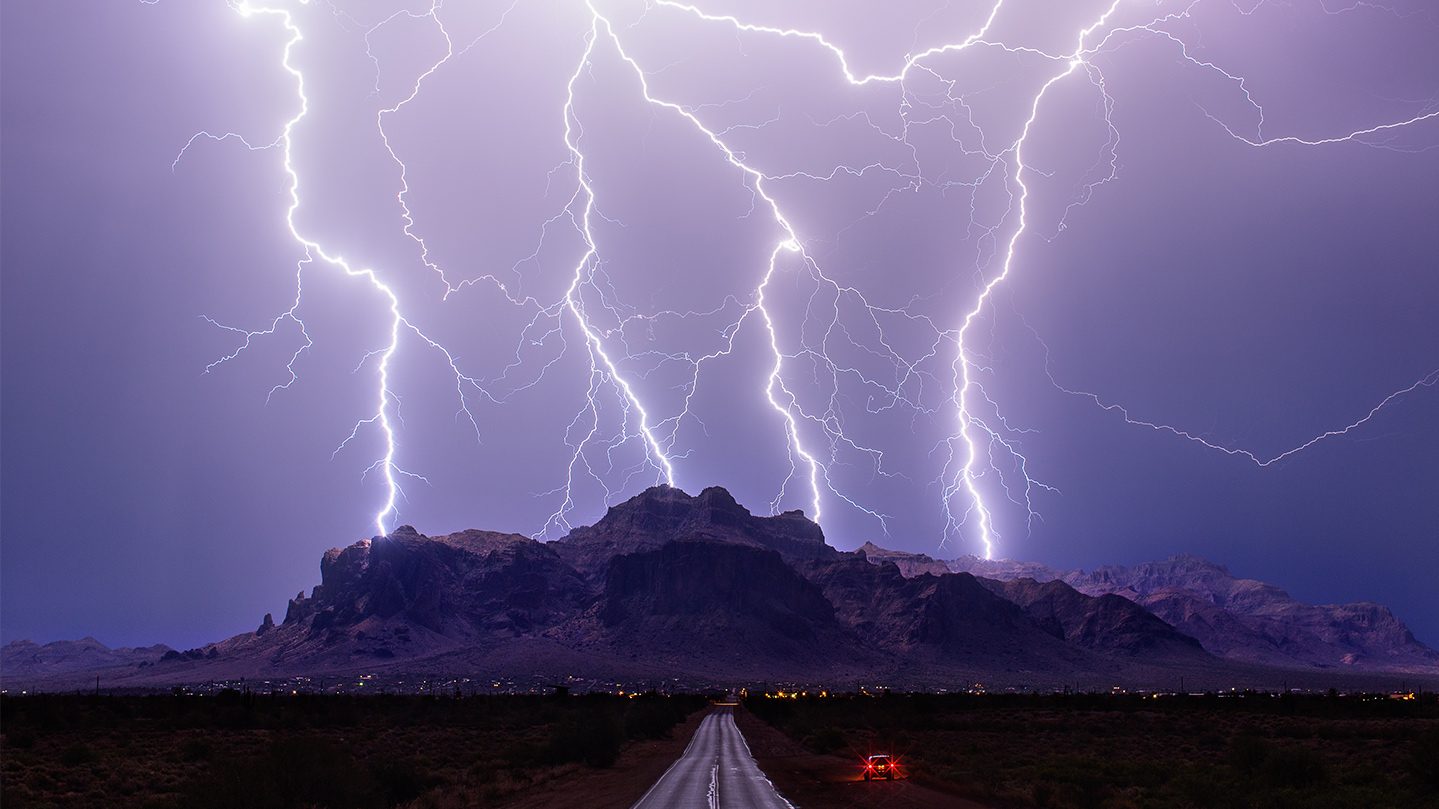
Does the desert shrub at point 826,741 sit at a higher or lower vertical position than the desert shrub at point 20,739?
lower

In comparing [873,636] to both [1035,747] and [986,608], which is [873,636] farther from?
[1035,747]

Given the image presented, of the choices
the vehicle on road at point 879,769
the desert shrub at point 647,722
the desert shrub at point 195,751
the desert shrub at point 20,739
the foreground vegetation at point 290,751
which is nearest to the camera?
the foreground vegetation at point 290,751

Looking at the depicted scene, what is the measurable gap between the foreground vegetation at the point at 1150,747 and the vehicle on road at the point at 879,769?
0.84 m

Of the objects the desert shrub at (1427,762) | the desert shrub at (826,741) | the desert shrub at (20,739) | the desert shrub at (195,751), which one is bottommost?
the desert shrub at (826,741)

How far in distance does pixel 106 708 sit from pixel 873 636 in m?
157

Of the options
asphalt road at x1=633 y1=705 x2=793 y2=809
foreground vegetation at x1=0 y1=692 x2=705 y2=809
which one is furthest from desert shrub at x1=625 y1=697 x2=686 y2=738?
asphalt road at x1=633 y1=705 x2=793 y2=809

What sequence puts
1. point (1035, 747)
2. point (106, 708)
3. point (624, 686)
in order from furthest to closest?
1. point (624, 686)
2. point (106, 708)
3. point (1035, 747)

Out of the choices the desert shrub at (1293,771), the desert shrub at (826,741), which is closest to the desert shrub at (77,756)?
the desert shrub at (826,741)

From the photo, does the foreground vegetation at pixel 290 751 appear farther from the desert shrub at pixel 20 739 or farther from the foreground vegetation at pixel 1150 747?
the foreground vegetation at pixel 1150 747

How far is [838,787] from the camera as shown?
2777 cm

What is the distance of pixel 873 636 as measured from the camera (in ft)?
651

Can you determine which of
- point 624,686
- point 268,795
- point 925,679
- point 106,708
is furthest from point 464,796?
point 925,679

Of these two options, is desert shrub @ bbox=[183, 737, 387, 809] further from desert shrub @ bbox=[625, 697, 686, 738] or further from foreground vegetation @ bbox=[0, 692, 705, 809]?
desert shrub @ bbox=[625, 697, 686, 738]

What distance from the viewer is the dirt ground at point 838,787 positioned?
24.0 meters
